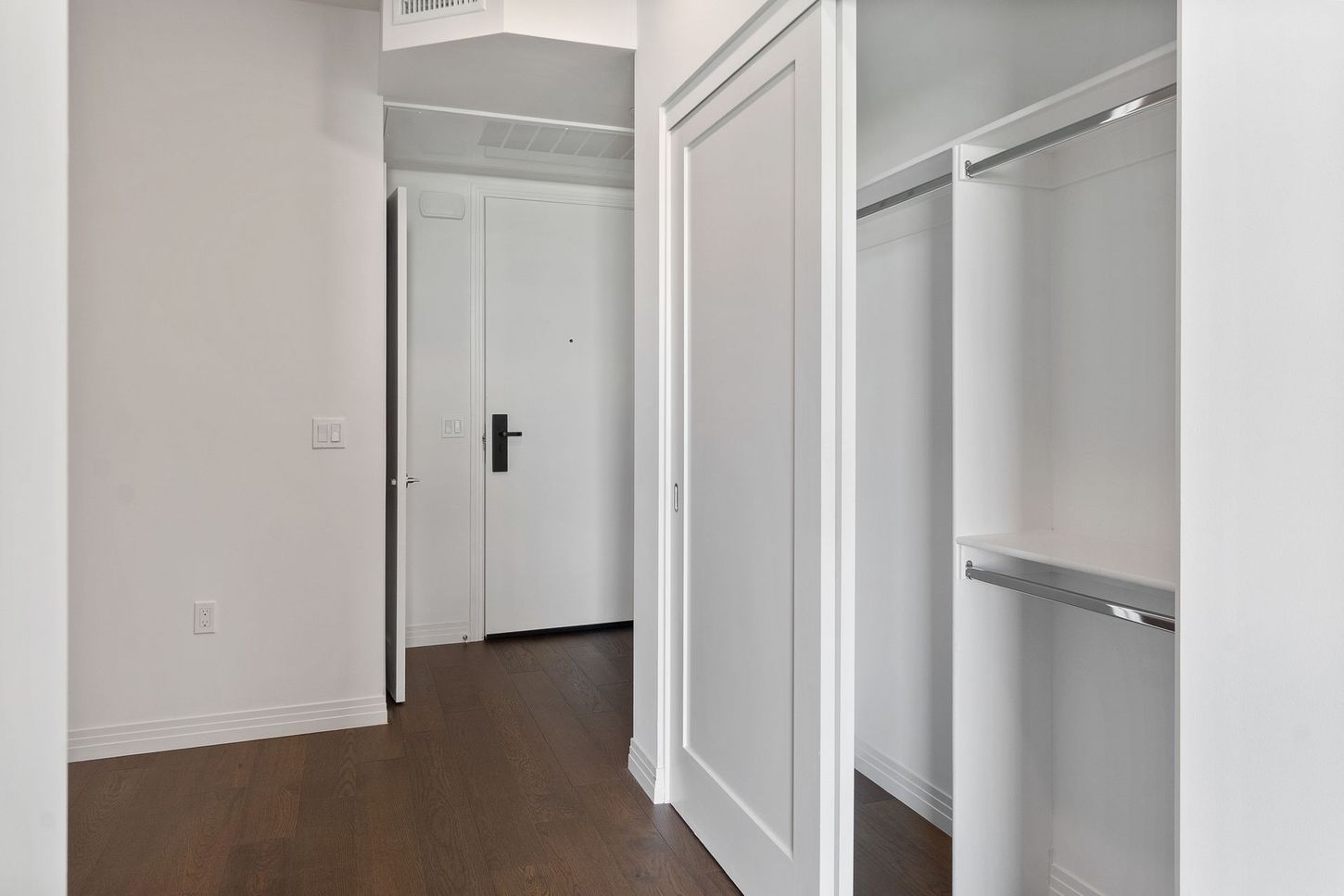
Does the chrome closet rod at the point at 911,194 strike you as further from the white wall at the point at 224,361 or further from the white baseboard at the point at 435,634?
the white baseboard at the point at 435,634

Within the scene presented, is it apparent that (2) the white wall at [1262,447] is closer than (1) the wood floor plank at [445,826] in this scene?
Yes

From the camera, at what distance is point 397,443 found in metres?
3.43

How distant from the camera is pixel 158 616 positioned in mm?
3029

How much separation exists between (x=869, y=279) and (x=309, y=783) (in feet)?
7.84

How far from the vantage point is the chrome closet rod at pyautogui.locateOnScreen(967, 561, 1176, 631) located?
4.55ft

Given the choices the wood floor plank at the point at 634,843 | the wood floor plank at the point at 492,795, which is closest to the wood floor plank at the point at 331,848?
the wood floor plank at the point at 492,795

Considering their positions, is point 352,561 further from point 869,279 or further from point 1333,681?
point 1333,681

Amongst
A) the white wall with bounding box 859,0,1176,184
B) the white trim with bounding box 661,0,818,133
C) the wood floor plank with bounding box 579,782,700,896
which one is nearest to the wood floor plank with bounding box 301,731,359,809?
the wood floor plank with bounding box 579,782,700,896

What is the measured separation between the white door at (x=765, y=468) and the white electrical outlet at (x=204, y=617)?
1726 mm

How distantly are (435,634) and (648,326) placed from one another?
2.43 m

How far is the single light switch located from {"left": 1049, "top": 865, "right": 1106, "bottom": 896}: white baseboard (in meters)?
2.66

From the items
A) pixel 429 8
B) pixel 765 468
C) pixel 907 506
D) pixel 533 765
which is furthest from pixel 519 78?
pixel 533 765

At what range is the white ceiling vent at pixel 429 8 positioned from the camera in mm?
2619
